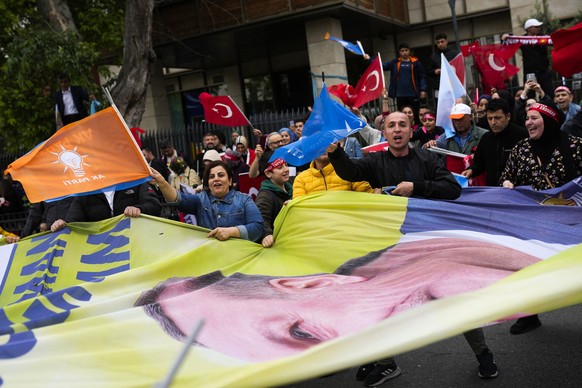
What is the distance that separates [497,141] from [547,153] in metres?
0.88

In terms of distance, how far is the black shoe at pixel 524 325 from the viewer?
5.42m

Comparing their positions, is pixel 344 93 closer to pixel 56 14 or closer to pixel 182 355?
pixel 56 14

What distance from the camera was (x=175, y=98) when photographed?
2286 cm

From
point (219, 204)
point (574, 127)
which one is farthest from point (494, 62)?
point (219, 204)

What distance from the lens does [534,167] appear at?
582 cm

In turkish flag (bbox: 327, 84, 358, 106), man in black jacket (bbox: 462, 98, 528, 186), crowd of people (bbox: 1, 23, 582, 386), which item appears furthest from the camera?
turkish flag (bbox: 327, 84, 358, 106)

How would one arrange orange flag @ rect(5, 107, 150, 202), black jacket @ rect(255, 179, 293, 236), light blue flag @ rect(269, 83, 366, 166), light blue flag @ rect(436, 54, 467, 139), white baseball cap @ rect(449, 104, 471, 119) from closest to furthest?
light blue flag @ rect(269, 83, 366, 166) < orange flag @ rect(5, 107, 150, 202) < black jacket @ rect(255, 179, 293, 236) < white baseball cap @ rect(449, 104, 471, 119) < light blue flag @ rect(436, 54, 467, 139)

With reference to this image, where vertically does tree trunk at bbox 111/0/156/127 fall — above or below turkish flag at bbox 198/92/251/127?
above

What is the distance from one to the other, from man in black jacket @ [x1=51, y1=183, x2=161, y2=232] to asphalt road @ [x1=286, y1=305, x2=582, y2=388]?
2.38 metres

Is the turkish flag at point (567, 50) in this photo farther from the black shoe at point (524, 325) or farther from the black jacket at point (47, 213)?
the black jacket at point (47, 213)

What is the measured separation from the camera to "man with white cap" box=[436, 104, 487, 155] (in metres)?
7.40

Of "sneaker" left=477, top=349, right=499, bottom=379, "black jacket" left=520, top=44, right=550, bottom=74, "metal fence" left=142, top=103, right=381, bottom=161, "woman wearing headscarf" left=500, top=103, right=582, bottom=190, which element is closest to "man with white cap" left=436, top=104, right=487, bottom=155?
"woman wearing headscarf" left=500, top=103, right=582, bottom=190

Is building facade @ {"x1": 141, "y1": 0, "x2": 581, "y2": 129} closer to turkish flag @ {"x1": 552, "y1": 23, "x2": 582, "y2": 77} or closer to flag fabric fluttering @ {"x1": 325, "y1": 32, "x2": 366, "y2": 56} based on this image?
flag fabric fluttering @ {"x1": 325, "y1": 32, "x2": 366, "y2": 56}

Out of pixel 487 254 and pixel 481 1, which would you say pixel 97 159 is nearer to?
pixel 487 254
